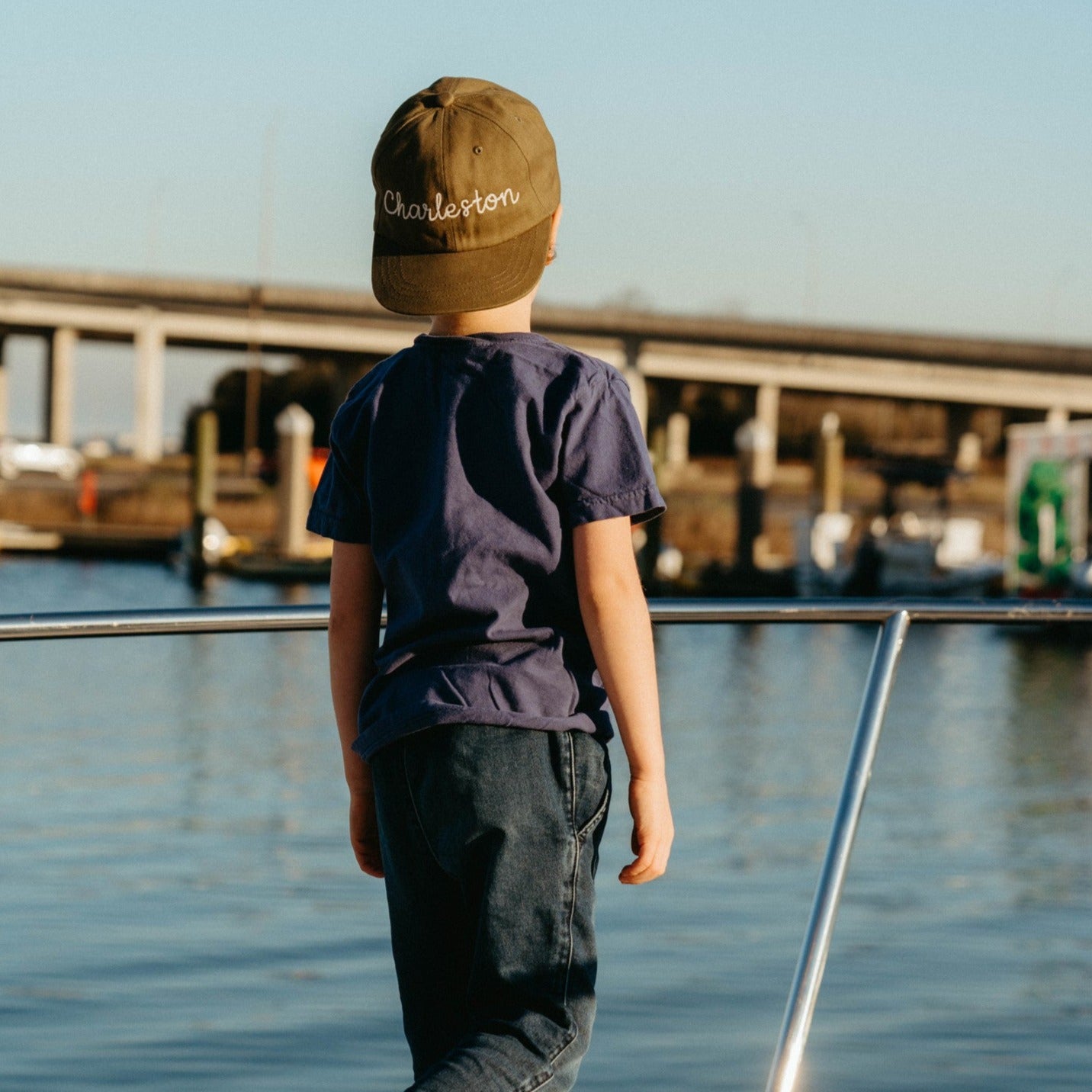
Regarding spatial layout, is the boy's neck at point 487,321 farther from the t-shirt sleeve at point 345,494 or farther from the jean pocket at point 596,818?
the jean pocket at point 596,818

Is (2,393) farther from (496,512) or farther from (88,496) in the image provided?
(496,512)

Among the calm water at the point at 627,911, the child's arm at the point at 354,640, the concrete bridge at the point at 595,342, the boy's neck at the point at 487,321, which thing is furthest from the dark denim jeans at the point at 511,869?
the concrete bridge at the point at 595,342

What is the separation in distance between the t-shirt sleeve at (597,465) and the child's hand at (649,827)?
10.5 inches

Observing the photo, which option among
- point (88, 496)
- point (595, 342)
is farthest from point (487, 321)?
point (88, 496)

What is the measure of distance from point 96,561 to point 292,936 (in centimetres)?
3555

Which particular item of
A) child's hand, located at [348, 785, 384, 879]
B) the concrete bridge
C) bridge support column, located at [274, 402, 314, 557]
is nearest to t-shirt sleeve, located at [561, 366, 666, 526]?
child's hand, located at [348, 785, 384, 879]

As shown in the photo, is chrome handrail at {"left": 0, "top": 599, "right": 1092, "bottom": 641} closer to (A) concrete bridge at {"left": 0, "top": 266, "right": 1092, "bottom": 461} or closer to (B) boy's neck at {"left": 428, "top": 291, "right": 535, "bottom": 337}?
(B) boy's neck at {"left": 428, "top": 291, "right": 535, "bottom": 337}

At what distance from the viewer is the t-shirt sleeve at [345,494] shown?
74.7 inches

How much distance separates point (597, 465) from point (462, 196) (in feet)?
0.98

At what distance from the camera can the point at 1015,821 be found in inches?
481

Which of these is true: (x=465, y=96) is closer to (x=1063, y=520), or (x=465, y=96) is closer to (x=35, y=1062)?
(x=35, y=1062)

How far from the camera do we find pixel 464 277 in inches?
72.4

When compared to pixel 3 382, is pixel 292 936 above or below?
below

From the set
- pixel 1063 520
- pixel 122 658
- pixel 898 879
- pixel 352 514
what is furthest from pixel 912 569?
pixel 352 514
